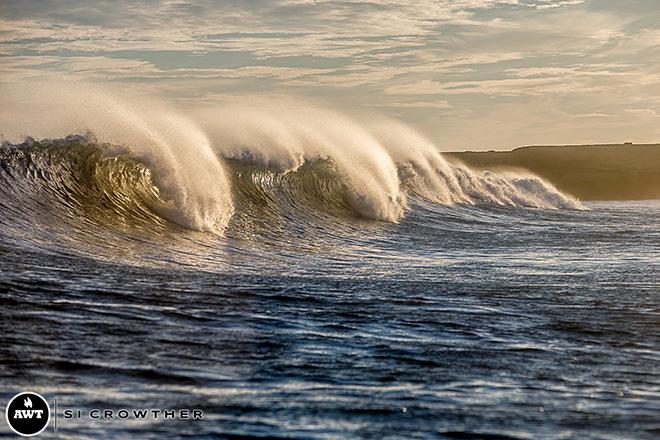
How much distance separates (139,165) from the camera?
16.3m

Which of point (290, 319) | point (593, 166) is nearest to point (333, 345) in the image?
point (290, 319)

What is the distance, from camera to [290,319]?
7.32 metres

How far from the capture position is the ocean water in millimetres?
4879

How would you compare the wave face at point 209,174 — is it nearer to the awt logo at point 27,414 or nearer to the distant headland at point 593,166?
the awt logo at point 27,414

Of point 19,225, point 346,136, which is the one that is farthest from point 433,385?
point 346,136

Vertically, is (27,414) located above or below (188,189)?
below

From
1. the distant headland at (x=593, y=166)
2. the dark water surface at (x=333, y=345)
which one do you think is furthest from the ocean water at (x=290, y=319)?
the distant headland at (x=593, y=166)

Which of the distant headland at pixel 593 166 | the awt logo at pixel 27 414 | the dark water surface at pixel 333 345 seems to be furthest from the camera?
the distant headland at pixel 593 166

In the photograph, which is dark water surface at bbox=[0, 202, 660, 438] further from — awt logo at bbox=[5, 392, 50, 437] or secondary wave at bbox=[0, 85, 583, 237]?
secondary wave at bbox=[0, 85, 583, 237]

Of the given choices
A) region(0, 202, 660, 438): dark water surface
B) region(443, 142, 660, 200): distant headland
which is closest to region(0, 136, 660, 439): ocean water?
region(0, 202, 660, 438): dark water surface

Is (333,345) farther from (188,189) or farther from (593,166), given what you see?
(593,166)

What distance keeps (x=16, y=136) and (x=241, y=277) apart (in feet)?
27.1

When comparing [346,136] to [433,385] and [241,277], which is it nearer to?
[241,277]

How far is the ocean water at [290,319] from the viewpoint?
488 centimetres
